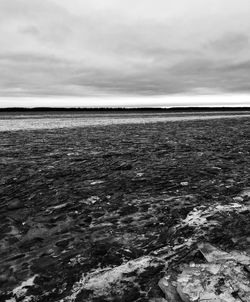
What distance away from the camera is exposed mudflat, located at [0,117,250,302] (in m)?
3.74

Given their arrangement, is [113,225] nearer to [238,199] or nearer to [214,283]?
[214,283]

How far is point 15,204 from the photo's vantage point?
262 inches

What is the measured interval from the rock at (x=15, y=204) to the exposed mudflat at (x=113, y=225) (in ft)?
0.07

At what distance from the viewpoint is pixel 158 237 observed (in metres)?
4.89

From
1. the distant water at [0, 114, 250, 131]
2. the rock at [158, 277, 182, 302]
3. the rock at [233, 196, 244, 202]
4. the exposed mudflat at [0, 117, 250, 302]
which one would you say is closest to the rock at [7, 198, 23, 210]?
the exposed mudflat at [0, 117, 250, 302]

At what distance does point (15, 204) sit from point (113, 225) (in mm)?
2445

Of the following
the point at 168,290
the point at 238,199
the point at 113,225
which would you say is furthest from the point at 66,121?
the point at 168,290

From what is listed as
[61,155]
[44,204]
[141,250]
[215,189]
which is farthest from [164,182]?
[61,155]

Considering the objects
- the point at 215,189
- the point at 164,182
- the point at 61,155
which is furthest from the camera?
the point at 61,155

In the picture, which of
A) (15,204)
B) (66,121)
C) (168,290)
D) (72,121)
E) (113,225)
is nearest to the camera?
(168,290)

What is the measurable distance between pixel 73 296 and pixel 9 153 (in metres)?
11.3

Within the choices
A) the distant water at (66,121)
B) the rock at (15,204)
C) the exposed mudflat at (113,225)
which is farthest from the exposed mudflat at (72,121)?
the rock at (15,204)

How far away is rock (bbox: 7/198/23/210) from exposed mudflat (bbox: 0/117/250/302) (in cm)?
2

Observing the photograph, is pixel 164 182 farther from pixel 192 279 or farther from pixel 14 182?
pixel 192 279
